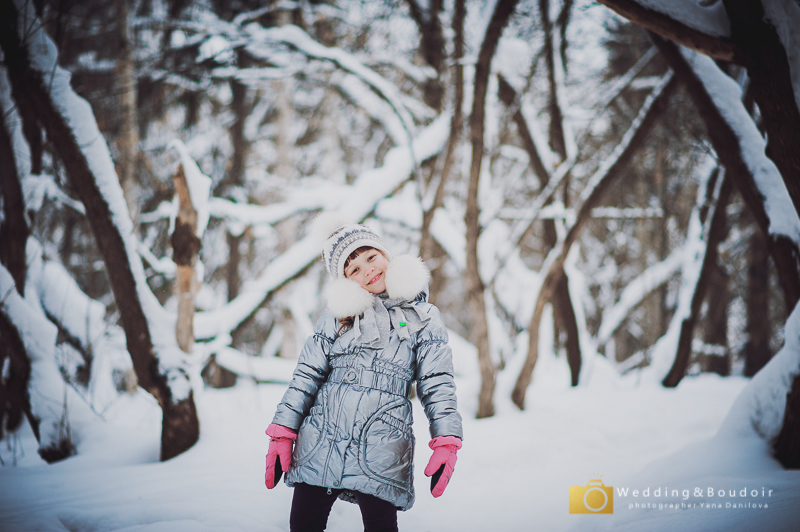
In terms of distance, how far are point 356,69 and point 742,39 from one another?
8.80 feet

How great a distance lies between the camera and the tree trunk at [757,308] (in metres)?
6.43

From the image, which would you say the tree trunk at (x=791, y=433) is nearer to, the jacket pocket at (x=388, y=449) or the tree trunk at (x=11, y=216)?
the jacket pocket at (x=388, y=449)

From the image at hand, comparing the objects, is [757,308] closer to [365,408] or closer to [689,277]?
[689,277]

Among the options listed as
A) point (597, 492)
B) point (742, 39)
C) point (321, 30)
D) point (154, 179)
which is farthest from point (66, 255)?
point (742, 39)

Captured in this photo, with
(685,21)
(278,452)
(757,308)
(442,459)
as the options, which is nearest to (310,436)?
(278,452)

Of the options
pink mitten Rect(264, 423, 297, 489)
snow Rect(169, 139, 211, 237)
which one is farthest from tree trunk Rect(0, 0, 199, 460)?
pink mitten Rect(264, 423, 297, 489)

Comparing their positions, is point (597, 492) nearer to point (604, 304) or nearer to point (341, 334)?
point (341, 334)

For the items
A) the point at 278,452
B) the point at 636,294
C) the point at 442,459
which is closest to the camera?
the point at 442,459

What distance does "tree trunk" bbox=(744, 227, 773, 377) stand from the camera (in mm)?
6434

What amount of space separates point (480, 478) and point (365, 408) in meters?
1.36

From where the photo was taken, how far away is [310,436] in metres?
1.50

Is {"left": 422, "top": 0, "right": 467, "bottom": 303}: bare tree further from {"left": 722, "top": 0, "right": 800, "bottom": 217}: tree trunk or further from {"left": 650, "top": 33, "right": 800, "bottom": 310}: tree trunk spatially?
{"left": 722, "top": 0, "right": 800, "bottom": 217}: tree trunk

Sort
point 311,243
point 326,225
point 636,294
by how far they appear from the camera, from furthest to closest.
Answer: point 636,294 → point 311,243 → point 326,225

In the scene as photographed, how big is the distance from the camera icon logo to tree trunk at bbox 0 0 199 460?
212 centimetres
